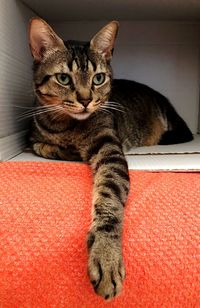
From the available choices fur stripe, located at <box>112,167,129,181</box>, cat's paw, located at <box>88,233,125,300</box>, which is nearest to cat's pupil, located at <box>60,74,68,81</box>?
fur stripe, located at <box>112,167,129,181</box>

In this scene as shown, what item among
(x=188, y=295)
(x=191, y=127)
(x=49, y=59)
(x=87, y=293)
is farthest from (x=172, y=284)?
(x=191, y=127)

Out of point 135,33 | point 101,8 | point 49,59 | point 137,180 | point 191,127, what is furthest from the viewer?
point 191,127

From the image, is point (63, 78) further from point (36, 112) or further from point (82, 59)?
point (36, 112)

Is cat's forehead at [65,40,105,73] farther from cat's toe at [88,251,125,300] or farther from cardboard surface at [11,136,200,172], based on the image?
cat's toe at [88,251,125,300]

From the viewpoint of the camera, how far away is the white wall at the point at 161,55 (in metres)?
1.71

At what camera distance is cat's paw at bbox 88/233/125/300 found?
1.87ft

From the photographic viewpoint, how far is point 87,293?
1.97 feet

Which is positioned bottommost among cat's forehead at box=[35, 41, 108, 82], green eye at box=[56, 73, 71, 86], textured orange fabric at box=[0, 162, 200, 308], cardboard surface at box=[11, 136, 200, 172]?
cardboard surface at box=[11, 136, 200, 172]

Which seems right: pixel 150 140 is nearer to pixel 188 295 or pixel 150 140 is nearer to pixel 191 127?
pixel 191 127

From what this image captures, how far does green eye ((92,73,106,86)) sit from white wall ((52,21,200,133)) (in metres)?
0.70

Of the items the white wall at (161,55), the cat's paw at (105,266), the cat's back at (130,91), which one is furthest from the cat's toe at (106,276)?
the white wall at (161,55)

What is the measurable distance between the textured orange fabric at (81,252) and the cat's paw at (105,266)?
26 millimetres

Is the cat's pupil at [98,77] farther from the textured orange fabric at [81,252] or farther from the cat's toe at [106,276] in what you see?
the cat's toe at [106,276]

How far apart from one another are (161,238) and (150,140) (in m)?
0.84
